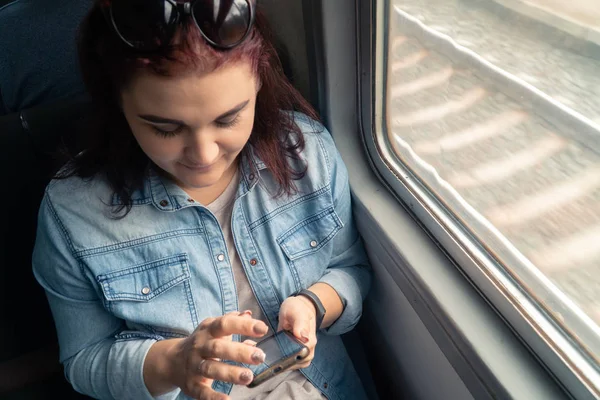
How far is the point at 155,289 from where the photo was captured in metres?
1.11

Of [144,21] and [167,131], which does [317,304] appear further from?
[144,21]

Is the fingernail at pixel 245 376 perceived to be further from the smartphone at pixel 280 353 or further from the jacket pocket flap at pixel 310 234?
the jacket pocket flap at pixel 310 234

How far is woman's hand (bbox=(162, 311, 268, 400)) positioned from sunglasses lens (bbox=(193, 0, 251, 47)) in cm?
46

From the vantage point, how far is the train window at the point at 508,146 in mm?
886

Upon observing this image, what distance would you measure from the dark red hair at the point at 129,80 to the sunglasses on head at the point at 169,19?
15 millimetres

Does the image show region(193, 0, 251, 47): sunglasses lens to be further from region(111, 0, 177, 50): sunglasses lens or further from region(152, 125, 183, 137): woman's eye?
region(152, 125, 183, 137): woman's eye

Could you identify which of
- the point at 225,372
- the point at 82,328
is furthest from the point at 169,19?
the point at 82,328

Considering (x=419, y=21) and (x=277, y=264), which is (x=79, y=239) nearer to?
(x=277, y=264)

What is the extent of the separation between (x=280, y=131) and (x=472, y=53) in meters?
0.45

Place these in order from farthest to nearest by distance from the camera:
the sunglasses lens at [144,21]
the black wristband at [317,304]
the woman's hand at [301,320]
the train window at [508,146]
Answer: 1. the black wristband at [317,304]
2. the woman's hand at [301,320]
3. the train window at [508,146]
4. the sunglasses lens at [144,21]

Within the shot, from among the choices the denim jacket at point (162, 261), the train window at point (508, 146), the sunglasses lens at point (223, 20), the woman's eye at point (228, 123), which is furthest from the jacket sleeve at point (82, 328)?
the train window at point (508, 146)

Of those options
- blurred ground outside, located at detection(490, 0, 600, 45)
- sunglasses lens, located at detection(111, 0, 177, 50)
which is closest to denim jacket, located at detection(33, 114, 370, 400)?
sunglasses lens, located at detection(111, 0, 177, 50)

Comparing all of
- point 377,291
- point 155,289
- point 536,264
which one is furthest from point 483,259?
point 155,289

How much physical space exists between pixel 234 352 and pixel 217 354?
34mm
